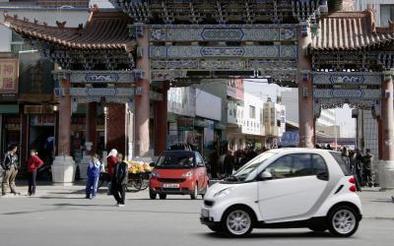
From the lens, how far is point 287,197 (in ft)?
41.9

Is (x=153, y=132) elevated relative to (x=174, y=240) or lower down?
elevated

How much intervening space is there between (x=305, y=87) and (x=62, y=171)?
446 inches

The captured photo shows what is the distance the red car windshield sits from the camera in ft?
77.2

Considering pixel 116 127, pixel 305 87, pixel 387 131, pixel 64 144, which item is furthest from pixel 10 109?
pixel 387 131

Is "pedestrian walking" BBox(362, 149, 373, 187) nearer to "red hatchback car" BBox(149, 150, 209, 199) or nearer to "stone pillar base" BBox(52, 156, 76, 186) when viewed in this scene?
"red hatchback car" BBox(149, 150, 209, 199)

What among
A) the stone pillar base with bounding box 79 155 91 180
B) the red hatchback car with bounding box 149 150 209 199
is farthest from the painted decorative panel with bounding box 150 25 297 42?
the stone pillar base with bounding box 79 155 91 180

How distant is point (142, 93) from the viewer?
2822cm

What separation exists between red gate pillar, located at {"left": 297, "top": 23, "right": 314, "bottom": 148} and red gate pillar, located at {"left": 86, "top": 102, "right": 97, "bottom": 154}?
34.1 ft

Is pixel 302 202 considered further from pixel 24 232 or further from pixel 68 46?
pixel 68 46

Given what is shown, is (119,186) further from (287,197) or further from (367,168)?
(367,168)

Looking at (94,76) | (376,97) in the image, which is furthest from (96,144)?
(376,97)

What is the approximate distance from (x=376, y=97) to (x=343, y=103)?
4.63 feet

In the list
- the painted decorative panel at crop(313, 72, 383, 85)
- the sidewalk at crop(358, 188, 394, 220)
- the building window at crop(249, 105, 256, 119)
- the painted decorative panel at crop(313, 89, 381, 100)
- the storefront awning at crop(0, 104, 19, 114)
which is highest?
the building window at crop(249, 105, 256, 119)

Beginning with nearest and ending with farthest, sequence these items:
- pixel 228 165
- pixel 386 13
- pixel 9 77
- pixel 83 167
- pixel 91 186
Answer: pixel 91 186 < pixel 83 167 < pixel 9 77 < pixel 386 13 < pixel 228 165
